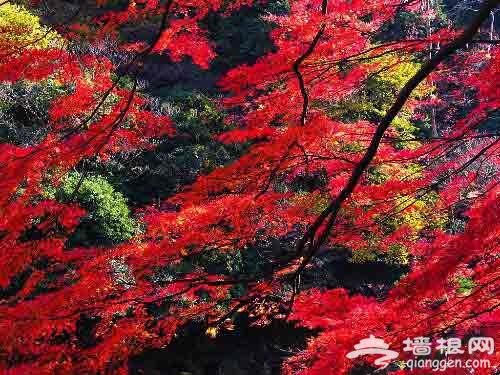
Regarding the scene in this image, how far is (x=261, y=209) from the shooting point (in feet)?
22.1

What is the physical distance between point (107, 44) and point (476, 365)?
410 inches

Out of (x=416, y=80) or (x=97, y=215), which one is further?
(x=97, y=215)

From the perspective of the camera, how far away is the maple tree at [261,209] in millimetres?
3232

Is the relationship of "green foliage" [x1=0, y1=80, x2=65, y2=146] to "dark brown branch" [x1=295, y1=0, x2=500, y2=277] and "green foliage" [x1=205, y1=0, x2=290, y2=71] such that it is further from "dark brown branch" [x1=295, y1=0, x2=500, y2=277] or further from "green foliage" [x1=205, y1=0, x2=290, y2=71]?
"dark brown branch" [x1=295, y1=0, x2=500, y2=277]

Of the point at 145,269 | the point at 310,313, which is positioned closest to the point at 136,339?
the point at 145,269

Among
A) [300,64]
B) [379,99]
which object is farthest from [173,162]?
[300,64]

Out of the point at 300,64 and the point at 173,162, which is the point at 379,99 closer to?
the point at 173,162

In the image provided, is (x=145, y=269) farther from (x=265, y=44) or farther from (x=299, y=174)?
(x=265, y=44)

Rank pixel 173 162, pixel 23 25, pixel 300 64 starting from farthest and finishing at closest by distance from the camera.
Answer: pixel 173 162 → pixel 23 25 → pixel 300 64

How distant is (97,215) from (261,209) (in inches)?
107

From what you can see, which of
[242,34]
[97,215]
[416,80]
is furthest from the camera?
[242,34]

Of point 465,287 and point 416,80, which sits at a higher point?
point 465,287

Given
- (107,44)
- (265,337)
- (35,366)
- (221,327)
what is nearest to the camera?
(35,366)

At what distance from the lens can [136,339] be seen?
16.8 feet
